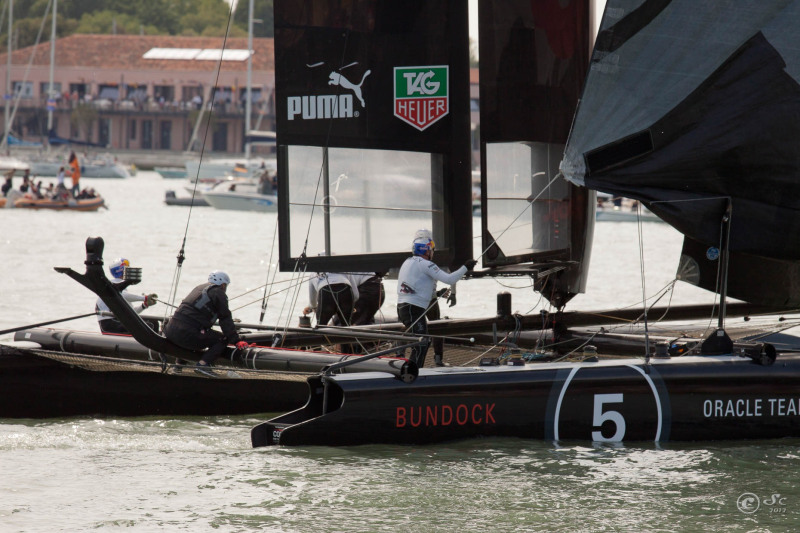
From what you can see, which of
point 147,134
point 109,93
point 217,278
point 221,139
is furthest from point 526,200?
point 147,134

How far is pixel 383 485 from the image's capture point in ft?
24.0

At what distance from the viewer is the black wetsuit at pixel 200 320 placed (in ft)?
29.9

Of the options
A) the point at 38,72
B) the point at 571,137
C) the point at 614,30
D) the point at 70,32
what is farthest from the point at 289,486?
the point at 70,32

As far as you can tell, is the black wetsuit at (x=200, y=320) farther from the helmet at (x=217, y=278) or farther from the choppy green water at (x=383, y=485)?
the choppy green water at (x=383, y=485)

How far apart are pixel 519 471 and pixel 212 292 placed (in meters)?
2.85

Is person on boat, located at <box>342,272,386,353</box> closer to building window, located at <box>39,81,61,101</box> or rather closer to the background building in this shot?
the background building

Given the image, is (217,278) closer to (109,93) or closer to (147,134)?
(109,93)

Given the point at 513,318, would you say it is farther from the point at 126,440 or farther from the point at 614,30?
the point at 126,440

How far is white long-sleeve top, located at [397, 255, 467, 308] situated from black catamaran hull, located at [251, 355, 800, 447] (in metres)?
1.07

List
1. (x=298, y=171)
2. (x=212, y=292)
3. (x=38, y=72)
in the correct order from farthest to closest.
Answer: (x=38, y=72), (x=298, y=171), (x=212, y=292)

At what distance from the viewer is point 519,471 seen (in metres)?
7.64

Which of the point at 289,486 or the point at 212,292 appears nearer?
the point at 289,486

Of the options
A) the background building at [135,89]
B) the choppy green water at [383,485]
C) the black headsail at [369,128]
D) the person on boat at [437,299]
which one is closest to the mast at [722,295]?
the choppy green water at [383,485]

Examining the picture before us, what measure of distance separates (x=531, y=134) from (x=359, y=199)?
1567 mm
